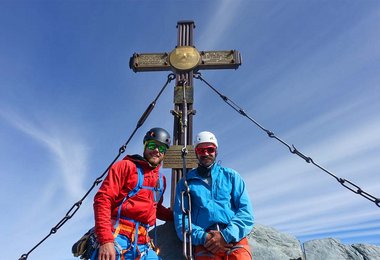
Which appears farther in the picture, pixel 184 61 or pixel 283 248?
pixel 184 61

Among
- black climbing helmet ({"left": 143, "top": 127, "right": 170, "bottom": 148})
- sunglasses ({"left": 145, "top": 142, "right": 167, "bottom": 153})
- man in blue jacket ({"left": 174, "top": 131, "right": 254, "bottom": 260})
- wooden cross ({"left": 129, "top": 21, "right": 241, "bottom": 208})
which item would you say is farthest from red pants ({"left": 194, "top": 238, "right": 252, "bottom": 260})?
wooden cross ({"left": 129, "top": 21, "right": 241, "bottom": 208})

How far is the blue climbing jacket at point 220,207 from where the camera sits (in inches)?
159

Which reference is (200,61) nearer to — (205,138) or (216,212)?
(205,138)

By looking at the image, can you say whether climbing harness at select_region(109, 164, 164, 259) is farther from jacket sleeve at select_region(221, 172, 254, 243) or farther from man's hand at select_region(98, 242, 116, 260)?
jacket sleeve at select_region(221, 172, 254, 243)

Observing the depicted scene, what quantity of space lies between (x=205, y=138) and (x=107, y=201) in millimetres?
1903

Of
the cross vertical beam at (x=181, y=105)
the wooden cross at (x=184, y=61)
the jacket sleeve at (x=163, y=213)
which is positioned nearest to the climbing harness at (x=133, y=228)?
the jacket sleeve at (x=163, y=213)

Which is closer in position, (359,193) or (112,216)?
(112,216)

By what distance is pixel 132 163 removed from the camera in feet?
14.2

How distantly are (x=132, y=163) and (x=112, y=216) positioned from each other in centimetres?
78

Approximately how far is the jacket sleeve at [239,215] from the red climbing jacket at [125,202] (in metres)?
1.11

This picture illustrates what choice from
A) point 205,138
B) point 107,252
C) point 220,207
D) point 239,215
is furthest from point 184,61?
point 107,252

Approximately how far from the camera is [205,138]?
4.97 m

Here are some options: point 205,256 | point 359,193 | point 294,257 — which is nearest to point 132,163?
point 205,256

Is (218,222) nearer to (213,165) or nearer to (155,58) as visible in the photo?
(213,165)
